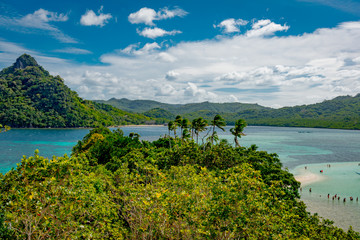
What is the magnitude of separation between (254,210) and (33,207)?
10.1 metres

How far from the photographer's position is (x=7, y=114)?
Answer: 180 m

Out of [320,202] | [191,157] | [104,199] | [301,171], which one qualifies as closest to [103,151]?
[191,157]

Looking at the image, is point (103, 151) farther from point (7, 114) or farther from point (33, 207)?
point (7, 114)

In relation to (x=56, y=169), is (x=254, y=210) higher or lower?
lower

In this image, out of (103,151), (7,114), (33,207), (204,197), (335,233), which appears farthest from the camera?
(7,114)

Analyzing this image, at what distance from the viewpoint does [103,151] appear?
47281mm

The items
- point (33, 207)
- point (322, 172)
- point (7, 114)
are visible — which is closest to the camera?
point (33, 207)

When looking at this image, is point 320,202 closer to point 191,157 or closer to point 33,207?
point 191,157

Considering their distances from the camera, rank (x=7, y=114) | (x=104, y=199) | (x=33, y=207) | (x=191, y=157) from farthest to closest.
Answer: (x=7, y=114) → (x=191, y=157) → (x=104, y=199) → (x=33, y=207)

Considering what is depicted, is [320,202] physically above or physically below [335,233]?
below

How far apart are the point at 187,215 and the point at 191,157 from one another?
21.9 metres

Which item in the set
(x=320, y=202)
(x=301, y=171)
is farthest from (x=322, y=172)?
(x=320, y=202)

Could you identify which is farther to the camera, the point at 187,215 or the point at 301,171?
the point at 301,171

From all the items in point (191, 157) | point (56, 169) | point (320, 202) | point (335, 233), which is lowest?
point (320, 202)
